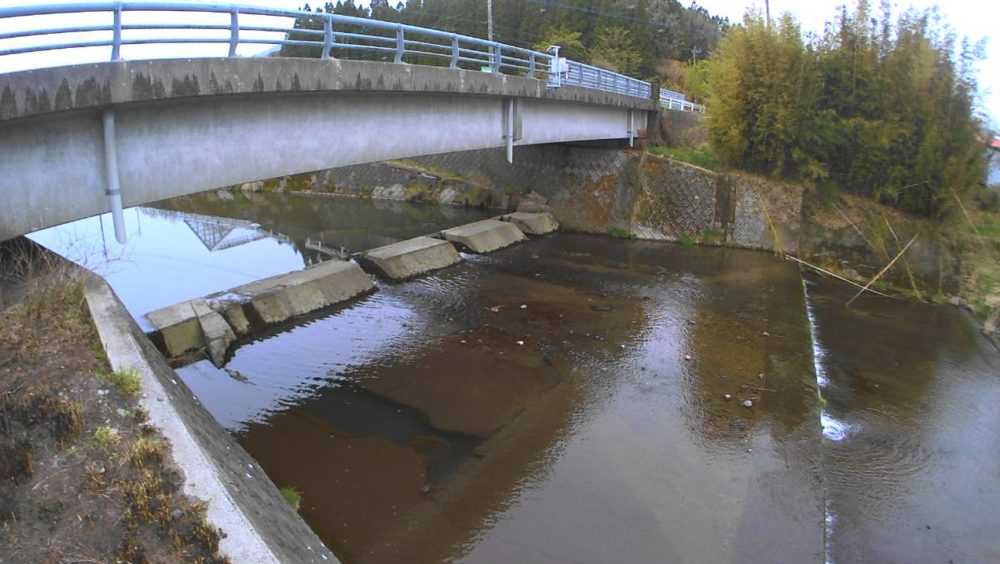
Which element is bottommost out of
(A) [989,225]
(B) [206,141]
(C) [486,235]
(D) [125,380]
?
(C) [486,235]

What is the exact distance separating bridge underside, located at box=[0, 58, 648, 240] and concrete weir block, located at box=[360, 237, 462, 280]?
4.09 m

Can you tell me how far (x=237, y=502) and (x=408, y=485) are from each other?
3.73 m

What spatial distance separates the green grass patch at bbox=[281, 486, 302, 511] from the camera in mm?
7758

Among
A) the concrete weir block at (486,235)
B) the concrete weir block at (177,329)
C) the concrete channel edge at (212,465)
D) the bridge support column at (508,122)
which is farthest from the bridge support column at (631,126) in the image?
the concrete channel edge at (212,465)

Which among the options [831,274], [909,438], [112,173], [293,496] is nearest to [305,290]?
[112,173]

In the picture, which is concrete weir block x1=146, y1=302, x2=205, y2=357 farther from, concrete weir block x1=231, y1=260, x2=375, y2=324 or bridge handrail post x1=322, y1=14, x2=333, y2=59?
bridge handrail post x1=322, y1=14, x2=333, y2=59

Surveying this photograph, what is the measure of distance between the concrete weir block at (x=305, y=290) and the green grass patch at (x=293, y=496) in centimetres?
690

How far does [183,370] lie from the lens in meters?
12.0

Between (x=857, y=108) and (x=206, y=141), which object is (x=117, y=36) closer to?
(x=206, y=141)

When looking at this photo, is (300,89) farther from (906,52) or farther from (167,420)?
(906,52)

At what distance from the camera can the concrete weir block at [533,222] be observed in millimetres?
24875

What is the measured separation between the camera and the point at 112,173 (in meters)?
8.41

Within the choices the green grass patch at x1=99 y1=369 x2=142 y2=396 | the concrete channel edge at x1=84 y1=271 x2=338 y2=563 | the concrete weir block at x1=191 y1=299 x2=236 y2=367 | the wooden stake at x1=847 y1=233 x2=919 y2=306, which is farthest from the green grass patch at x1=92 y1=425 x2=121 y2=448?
the wooden stake at x1=847 y1=233 x2=919 y2=306

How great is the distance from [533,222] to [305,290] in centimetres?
1151
